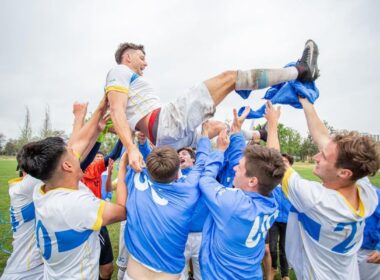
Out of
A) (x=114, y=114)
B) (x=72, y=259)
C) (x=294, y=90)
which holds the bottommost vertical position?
(x=72, y=259)

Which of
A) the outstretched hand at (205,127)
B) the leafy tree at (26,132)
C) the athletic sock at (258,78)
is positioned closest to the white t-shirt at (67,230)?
the outstretched hand at (205,127)

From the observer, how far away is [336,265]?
2.30 meters

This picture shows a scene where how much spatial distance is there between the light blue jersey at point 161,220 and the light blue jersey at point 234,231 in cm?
21

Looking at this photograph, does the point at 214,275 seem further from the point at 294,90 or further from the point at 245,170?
the point at 294,90

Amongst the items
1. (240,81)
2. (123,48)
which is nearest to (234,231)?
(240,81)

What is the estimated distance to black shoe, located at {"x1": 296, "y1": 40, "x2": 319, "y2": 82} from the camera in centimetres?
286

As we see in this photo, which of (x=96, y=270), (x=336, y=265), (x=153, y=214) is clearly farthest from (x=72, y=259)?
(x=336, y=265)

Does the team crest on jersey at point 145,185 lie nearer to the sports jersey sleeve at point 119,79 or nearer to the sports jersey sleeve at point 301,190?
the sports jersey sleeve at point 119,79

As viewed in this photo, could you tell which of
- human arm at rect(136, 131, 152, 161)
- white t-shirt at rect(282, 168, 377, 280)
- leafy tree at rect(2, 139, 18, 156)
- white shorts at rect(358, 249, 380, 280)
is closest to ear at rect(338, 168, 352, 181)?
white t-shirt at rect(282, 168, 377, 280)

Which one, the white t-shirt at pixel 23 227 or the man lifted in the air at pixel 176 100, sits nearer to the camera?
the man lifted in the air at pixel 176 100

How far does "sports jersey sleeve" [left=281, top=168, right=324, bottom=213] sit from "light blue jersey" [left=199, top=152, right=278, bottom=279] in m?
0.20

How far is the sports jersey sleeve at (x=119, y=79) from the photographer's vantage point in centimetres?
265

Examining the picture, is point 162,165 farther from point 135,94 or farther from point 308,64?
point 308,64

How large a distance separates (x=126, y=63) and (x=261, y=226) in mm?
2382
